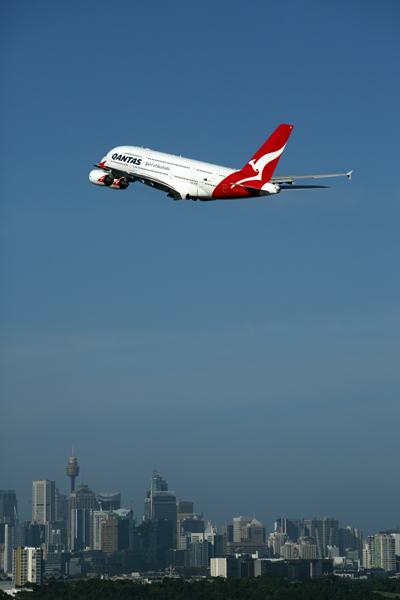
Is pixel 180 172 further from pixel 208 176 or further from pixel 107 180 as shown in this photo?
pixel 107 180

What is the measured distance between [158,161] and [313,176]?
18.0m

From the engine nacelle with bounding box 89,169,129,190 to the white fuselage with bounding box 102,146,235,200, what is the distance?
4.96 ft

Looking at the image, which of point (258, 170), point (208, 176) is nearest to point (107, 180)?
point (208, 176)

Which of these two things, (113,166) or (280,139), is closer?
(280,139)

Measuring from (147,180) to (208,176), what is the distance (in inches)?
280

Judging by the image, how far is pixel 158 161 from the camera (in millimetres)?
97000

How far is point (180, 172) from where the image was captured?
92.4 meters

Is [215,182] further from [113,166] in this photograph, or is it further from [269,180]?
[113,166]

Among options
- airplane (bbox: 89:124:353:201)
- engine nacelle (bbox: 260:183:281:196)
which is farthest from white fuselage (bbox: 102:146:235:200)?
engine nacelle (bbox: 260:183:281:196)

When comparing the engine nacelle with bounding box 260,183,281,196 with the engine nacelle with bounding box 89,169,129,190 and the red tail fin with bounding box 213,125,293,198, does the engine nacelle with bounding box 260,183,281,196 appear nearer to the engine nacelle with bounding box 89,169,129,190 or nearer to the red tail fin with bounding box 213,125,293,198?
the red tail fin with bounding box 213,125,293,198

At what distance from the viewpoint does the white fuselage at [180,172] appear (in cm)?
9019

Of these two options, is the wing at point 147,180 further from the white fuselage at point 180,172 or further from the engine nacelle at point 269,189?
the engine nacelle at point 269,189

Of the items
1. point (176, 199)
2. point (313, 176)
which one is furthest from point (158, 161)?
point (313, 176)

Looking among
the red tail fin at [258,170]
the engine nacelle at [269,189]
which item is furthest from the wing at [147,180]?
the engine nacelle at [269,189]
